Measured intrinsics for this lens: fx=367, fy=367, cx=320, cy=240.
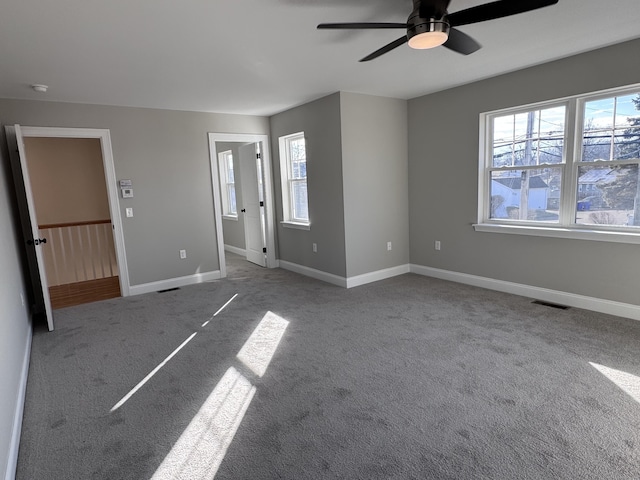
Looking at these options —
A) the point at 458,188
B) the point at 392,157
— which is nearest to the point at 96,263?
the point at 392,157

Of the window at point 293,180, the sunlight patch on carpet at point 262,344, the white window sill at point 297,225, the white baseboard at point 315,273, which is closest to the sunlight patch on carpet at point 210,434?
the sunlight patch on carpet at point 262,344

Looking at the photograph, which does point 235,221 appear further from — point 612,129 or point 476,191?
point 612,129

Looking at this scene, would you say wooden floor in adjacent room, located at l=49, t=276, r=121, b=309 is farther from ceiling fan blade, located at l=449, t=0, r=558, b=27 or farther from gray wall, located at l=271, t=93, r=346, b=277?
ceiling fan blade, located at l=449, t=0, r=558, b=27

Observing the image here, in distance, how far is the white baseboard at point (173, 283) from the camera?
16.3 ft

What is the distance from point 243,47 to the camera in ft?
9.51

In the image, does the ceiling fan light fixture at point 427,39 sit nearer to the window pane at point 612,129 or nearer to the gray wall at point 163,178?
the window pane at point 612,129

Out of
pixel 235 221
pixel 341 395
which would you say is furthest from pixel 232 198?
pixel 341 395

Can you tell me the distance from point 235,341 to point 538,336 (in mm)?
2630

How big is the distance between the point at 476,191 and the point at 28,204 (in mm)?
4904

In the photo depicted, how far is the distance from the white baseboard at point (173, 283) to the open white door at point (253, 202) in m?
1.00

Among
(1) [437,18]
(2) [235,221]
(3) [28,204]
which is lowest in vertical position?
(2) [235,221]

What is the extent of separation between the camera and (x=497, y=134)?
434cm

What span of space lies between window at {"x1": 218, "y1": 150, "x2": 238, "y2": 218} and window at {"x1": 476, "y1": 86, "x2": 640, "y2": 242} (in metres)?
4.89

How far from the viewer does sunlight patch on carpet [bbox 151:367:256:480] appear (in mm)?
1822
